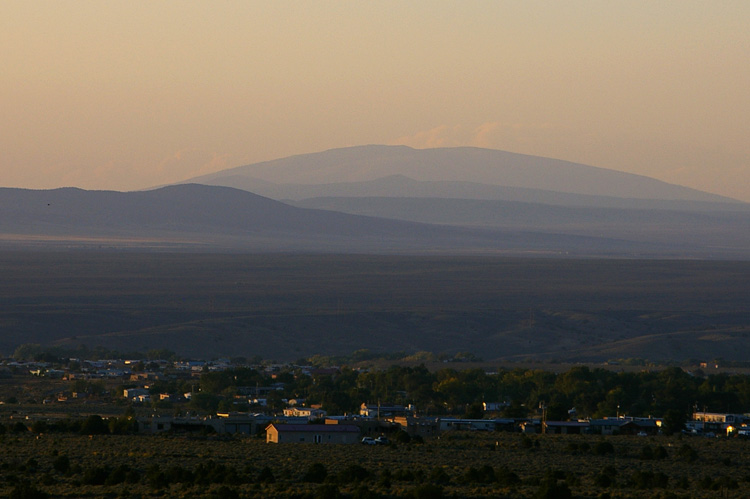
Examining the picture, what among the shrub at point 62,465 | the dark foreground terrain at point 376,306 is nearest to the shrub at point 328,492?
the shrub at point 62,465

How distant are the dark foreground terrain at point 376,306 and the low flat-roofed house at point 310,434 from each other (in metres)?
48.3

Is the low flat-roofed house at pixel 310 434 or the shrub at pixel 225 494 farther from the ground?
the shrub at pixel 225 494

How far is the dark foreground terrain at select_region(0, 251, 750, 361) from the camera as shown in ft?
317

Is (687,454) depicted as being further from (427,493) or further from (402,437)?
(427,493)

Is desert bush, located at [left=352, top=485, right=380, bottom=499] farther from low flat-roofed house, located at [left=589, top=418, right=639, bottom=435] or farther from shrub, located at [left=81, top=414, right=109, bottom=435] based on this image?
low flat-roofed house, located at [left=589, top=418, right=639, bottom=435]

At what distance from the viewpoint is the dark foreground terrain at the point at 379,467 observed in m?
28.9

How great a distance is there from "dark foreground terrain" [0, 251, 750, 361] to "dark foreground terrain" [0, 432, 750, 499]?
163 feet

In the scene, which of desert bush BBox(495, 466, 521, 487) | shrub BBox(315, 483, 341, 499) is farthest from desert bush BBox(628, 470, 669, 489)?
shrub BBox(315, 483, 341, 499)

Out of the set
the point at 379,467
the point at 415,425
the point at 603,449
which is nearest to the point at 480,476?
the point at 379,467

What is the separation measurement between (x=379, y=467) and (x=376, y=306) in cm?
8422

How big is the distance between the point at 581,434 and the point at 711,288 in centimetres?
9338

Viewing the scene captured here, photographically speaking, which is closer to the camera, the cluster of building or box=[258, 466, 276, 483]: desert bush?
box=[258, 466, 276, 483]: desert bush

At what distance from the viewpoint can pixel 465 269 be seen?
490 feet

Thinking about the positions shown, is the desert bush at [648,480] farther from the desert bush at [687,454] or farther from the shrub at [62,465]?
the shrub at [62,465]
